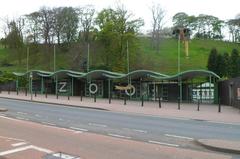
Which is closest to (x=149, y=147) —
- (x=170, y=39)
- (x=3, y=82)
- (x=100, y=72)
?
(x=100, y=72)

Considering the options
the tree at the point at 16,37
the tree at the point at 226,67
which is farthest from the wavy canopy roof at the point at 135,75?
the tree at the point at 16,37

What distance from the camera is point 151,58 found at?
97500 millimetres

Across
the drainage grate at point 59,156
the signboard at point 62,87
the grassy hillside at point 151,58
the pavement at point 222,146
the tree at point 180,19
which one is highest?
the tree at point 180,19

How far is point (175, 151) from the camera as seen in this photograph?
458 inches

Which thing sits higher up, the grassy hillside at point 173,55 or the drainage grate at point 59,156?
the grassy hillside at point 173,55

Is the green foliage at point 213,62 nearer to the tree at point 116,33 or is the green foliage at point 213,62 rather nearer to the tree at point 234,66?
the tree at point 234,66

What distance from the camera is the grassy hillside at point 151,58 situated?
85062 mm

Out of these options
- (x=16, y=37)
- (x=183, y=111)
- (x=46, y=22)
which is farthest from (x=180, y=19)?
(x=183, y=111)

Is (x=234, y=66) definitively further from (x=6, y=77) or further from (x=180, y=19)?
(x=180, y=19)

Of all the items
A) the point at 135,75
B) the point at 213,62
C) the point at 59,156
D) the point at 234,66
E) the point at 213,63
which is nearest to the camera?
the point at 59,156

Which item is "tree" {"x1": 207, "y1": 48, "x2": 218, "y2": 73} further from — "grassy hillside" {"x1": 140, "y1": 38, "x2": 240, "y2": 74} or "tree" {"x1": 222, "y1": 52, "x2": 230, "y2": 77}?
"grassy hillside" {"x1": 140, "y1": 38, "x2": 240, "y2": 74}

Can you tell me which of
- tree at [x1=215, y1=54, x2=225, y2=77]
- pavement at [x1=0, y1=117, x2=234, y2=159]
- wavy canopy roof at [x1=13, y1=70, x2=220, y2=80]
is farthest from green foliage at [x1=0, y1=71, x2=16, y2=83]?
pavement at [x1=0, y1=117, x2=234, y2=159]

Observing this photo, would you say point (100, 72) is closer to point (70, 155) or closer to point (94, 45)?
point (94, 45)

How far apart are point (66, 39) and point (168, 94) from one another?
5038cm
